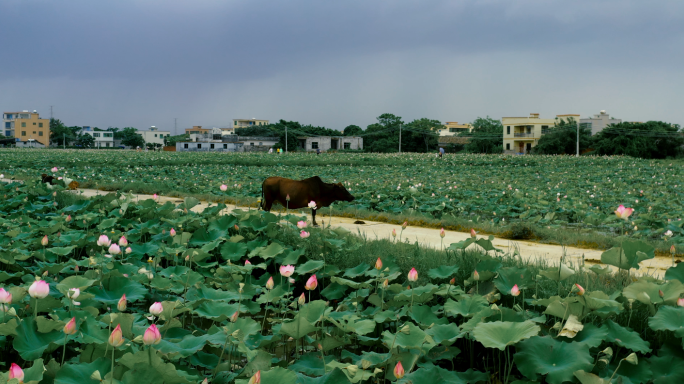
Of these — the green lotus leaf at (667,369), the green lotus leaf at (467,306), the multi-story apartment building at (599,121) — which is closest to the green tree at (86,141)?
the multi-story apartment building at (599,121)

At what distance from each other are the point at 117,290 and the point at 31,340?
80 cm

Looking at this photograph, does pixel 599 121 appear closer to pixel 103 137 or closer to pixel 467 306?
pixel 467 306

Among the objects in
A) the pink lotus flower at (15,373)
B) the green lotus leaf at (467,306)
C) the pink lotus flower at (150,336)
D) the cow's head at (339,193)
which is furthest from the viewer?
the cow's head at (339,193)

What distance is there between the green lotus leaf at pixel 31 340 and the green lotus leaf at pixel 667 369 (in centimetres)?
266

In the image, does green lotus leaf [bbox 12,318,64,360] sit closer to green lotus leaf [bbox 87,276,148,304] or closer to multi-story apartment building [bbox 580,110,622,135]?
green lotus leaf [bbox 87,276,148,304]

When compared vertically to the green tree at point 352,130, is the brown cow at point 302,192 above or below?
below

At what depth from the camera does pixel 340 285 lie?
3.63 meters

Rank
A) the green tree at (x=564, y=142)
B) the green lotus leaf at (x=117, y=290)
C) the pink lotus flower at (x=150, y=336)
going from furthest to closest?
1. the green tree at (x=564, y=142)
2. the green lotus leaf at (x=117, y=290)
3. the pink lotus flower at (x=150, y=336)

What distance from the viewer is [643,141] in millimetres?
42250

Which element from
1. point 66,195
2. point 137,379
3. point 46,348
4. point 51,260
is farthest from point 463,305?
point 66,195

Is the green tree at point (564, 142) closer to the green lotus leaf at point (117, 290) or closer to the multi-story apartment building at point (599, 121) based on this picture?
the multi-story apartment building at point (599, 121)

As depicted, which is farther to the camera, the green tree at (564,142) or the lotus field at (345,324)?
the green tree at (564,142)

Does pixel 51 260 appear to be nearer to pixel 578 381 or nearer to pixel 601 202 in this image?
pixel 578 381

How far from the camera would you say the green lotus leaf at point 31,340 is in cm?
226
